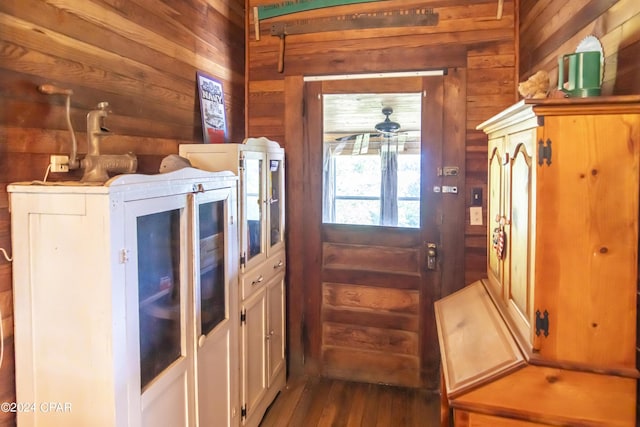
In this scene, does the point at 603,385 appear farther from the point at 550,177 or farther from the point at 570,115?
the point at 570,115

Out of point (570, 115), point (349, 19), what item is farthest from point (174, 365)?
point (349, 19)

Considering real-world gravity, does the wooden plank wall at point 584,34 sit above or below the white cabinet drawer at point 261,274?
above

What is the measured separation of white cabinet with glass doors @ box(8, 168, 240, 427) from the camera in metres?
1.34

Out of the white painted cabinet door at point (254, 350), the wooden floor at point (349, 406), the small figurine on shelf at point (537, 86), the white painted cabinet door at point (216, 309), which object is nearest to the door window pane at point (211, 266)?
the white painted cabinet door at point (216, 309)

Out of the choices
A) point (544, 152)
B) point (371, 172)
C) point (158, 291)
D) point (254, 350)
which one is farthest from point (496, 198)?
point (254, 350)

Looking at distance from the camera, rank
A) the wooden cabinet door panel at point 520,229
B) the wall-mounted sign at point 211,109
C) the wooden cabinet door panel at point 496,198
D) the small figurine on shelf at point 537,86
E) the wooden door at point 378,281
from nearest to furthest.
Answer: the wooden cabinet door panel at point 520,229 < the small figurine on shelf at point 537,86 < the wooden cabinet door panel at point 496,198 < the wall-mounted sign at point 211,109 < the wooden door at point 378,281

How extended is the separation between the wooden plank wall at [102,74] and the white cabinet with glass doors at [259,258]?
30 centimetres

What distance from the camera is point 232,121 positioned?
3.04 meters

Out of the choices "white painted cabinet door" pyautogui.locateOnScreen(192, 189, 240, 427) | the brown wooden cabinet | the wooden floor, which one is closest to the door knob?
the wooden floor

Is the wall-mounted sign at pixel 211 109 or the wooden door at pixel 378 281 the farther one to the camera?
the wooden door at pixel 378 281

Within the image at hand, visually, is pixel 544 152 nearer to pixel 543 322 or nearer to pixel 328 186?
pixel 543 322

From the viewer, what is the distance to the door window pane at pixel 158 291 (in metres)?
1.53

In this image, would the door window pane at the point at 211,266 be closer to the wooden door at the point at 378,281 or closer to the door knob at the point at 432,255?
the wooden door at the point at 378,281

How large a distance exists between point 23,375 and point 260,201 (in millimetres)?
1435
